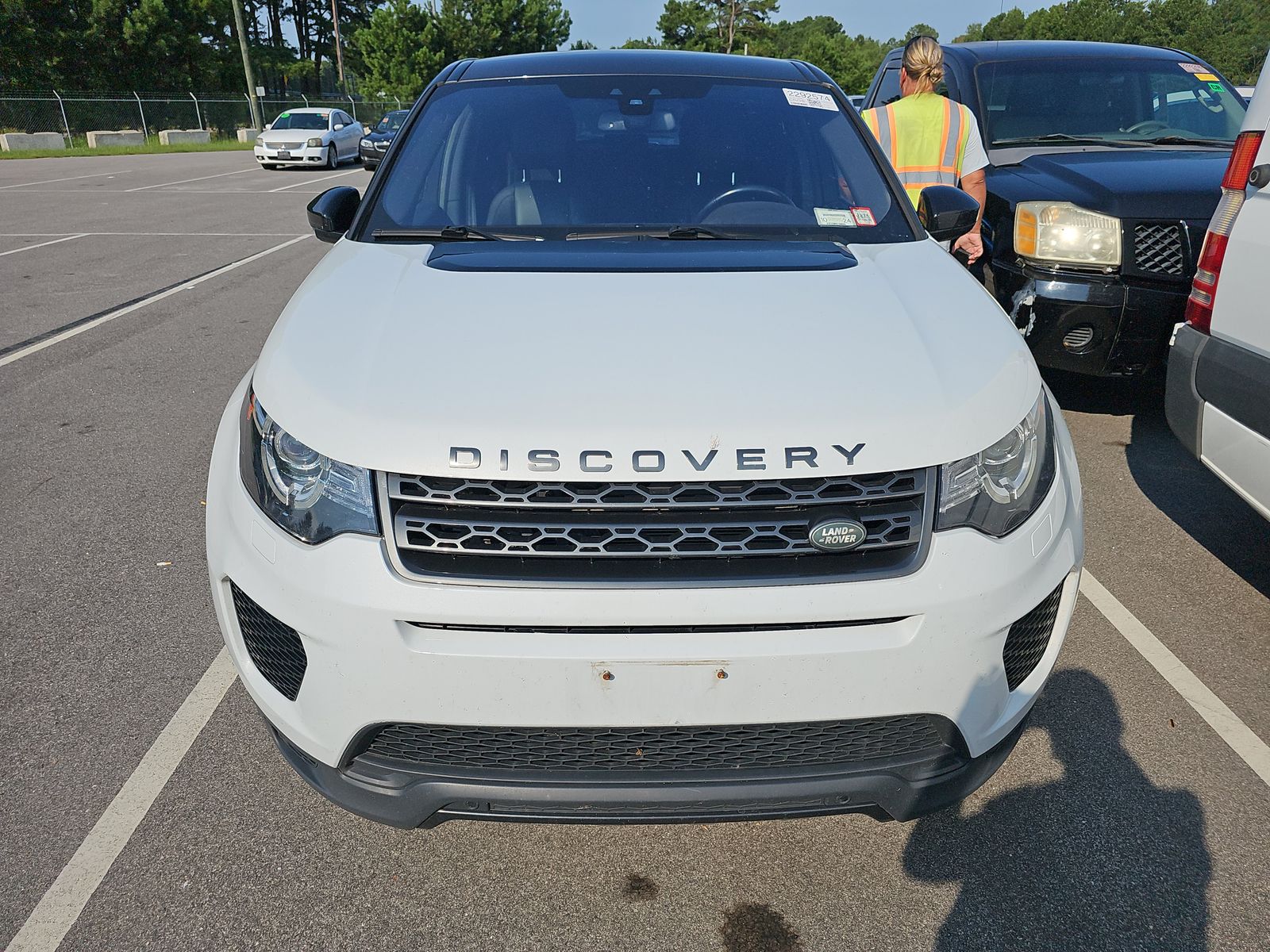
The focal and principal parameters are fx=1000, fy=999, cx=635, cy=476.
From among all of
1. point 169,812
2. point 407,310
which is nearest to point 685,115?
point 407,310

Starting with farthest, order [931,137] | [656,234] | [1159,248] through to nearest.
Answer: [931,137], [1159,248], [656,234]

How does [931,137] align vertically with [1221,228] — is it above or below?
above

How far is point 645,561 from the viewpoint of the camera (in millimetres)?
1886

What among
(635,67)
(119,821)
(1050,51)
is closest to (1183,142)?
(1050,51)

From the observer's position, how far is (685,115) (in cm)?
334

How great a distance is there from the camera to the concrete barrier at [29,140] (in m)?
31.4

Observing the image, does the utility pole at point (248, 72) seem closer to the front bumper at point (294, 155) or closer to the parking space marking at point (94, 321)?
the front bumper at point (294, 155)

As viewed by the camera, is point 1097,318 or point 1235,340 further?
point 1097,318

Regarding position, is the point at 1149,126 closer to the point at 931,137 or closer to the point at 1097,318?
the point at 931,137

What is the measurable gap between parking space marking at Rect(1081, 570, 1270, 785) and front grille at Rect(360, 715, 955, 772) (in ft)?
4.18

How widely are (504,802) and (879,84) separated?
7.12m

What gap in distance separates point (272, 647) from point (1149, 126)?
235 inches

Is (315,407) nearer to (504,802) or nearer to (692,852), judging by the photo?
(504,802)

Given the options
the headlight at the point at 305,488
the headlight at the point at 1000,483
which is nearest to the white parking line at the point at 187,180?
the headlight at the point at 305,488
